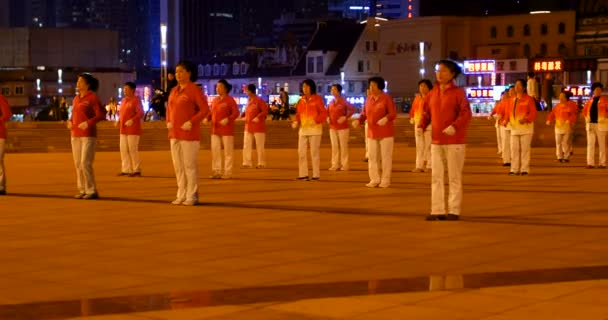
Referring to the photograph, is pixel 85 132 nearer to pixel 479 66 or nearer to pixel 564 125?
pixel 564 125

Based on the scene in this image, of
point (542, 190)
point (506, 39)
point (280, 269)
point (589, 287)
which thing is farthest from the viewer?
point (506, 39)

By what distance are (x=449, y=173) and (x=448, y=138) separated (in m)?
0.42

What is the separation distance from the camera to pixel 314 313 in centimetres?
775

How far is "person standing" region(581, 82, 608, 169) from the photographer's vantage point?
25094 millimetres

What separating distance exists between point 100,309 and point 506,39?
275 feet

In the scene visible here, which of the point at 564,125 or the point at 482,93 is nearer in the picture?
the point at 564,125

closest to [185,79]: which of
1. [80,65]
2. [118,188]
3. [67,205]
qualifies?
[67,205]

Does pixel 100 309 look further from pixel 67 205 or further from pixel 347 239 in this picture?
pixel 67 205

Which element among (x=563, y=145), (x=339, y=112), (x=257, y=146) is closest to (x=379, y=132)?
(x=339, y=112)

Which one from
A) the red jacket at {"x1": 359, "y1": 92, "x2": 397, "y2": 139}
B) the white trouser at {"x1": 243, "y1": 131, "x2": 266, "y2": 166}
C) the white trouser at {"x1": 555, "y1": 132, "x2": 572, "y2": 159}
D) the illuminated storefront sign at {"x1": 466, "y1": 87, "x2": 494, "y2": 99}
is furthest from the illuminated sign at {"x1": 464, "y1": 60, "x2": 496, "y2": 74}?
the red jacket at {"x1": 359, "y1": 92, "x2": 397, "y2": 139}

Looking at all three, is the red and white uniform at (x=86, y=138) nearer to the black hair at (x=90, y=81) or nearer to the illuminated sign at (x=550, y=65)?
the black hair at (x=90, y=81)

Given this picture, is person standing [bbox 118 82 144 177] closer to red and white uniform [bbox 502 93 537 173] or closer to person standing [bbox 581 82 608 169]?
red and white uniform [bbox 502 93 537 173]

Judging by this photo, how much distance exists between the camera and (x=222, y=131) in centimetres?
2203

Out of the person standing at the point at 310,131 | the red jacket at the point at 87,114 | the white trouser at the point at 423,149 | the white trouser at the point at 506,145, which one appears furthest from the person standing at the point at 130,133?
the white trouser at the point at 506,145
